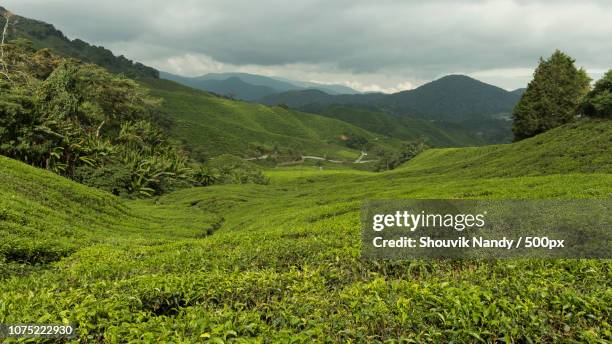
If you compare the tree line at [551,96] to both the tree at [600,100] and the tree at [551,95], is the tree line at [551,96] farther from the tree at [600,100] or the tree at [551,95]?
the tree at [600,100]

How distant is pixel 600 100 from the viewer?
156ft

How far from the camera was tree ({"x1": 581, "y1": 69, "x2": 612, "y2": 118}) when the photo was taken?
46969 mm

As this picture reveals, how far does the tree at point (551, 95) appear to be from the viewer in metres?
65.2

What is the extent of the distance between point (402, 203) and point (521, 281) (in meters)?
4.97

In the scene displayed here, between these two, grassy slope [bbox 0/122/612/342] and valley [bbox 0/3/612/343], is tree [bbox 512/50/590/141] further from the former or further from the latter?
grassy slope [bbox 0/122/612/342]

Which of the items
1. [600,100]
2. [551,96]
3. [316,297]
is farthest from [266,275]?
[551,96]

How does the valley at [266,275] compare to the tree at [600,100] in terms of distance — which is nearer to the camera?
the valley at [266,275]

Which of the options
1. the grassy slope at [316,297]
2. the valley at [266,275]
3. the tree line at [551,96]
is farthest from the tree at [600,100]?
the grassy slope at [316,297]

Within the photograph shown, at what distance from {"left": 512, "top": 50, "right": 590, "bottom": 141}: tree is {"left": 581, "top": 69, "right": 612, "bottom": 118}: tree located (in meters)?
12.7

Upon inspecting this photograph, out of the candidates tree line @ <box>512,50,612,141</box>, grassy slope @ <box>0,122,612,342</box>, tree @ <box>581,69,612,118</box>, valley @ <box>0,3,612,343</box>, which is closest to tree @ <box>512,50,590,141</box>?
tree line @ <box>512,50,612,141</box>

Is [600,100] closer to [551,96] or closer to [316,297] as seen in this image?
[551,96]

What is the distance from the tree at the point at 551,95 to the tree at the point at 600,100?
1275 cm

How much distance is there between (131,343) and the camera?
614 centimetres

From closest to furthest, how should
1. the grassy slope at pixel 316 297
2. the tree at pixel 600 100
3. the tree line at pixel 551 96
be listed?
the grassy slope at pixel 316 297 → the tree at pixel 600 100 → the tree line at pixel 551 96
